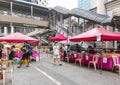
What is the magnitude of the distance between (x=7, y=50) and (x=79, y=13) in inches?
468

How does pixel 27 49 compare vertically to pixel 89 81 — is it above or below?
above

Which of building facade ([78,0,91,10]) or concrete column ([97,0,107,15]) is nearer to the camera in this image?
concrete column ([97,0,107,15])

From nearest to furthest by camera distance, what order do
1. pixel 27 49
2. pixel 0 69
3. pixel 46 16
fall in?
pixel 0 69 < pixel 27 49 < pixel 46 16

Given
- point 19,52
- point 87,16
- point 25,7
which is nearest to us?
point 19,52

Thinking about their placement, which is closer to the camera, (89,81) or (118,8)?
(89,81)

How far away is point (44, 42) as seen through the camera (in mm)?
40594

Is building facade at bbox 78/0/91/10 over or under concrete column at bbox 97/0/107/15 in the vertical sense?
over

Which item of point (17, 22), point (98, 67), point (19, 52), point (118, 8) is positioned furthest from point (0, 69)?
point (17, 22)

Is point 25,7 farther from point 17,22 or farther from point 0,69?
point 0,69

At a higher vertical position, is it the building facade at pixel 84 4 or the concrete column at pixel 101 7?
the building facade at pixel 84 4

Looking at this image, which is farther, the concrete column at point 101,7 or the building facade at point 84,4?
the building facade at point 84,4

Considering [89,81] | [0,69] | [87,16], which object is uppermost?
[87,16]

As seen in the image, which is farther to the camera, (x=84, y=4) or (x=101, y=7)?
(x=84, y=4)

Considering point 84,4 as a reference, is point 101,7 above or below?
below
